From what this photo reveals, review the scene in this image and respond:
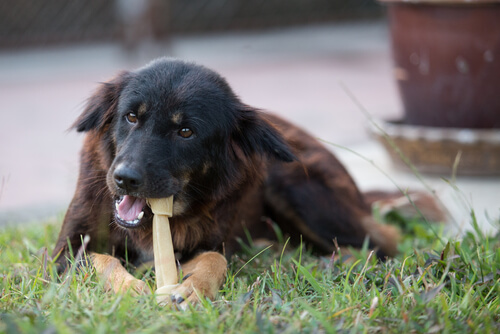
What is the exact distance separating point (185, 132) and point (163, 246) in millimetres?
582

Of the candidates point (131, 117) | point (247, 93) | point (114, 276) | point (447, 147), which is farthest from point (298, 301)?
point (247, 93)

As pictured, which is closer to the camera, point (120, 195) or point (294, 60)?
point (120, 195)

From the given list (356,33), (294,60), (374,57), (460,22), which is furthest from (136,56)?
(460,22)

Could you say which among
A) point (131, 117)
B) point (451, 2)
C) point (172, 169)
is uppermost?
point (451, 2)

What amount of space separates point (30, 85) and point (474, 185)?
8.09m

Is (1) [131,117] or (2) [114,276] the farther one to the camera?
(1) [131,117]

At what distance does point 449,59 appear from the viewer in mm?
5645

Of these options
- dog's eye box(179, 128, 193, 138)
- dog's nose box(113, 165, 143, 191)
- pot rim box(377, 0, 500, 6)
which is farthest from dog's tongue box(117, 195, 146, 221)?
pot rim box(377, 0, 500, 6)

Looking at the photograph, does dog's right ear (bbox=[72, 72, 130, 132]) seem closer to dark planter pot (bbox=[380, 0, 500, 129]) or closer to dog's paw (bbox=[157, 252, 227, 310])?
dog's paw (bbox=[157, 252, 227, 310])

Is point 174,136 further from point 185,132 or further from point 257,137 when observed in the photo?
point 257,137

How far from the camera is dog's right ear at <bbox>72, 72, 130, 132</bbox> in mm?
3484

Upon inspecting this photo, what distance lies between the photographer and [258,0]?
1595 cm

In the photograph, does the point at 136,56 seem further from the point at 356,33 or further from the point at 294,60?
the point at 356,33

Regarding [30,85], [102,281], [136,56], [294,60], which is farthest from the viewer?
[294,60]
